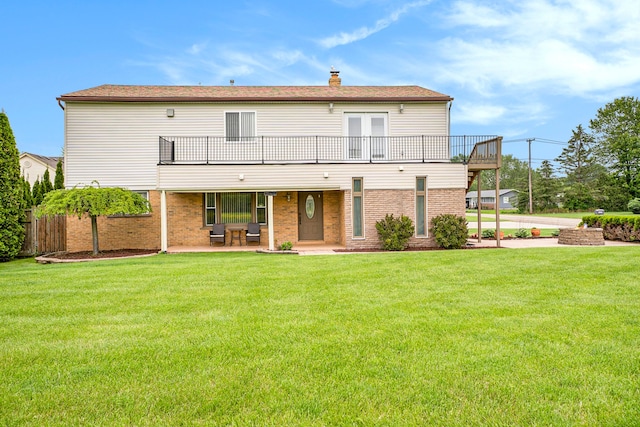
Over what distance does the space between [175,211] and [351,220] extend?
23.1 feet

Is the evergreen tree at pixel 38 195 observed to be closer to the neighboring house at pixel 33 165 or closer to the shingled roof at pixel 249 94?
the shingled roof at pixel 249 94

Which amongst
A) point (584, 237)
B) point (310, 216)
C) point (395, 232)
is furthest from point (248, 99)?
point (584, 237)

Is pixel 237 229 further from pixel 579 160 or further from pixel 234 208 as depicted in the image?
pixel 579 160

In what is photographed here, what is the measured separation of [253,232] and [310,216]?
8.31 feet

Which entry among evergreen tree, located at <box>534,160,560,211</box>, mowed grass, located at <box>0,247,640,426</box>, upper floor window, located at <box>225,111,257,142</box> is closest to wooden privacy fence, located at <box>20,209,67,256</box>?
upper floor window, located at <box>225,111,257,142</box>

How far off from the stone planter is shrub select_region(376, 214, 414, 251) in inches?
244

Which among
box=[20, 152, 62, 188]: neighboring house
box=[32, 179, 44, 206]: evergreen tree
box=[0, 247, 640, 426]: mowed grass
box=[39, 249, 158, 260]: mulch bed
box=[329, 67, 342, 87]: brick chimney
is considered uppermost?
box=[329, 67, 342, 87]: brick chimney

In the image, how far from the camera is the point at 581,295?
6.40m

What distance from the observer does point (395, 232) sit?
47.7 feet

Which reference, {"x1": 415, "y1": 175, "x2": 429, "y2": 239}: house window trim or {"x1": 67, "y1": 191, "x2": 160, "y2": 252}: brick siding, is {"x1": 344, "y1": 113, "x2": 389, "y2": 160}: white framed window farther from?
{"x1": 67, "y1": 191, "x2": 160, "y2": 252}: brick siding

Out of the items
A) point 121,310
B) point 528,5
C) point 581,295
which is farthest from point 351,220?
point 528,5

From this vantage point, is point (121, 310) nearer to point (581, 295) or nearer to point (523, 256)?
point (581, 295)

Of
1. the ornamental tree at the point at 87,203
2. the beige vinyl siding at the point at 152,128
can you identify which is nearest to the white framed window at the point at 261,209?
the beige vinyl siding at the point at 152,128

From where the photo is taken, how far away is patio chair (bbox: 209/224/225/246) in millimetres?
15977
